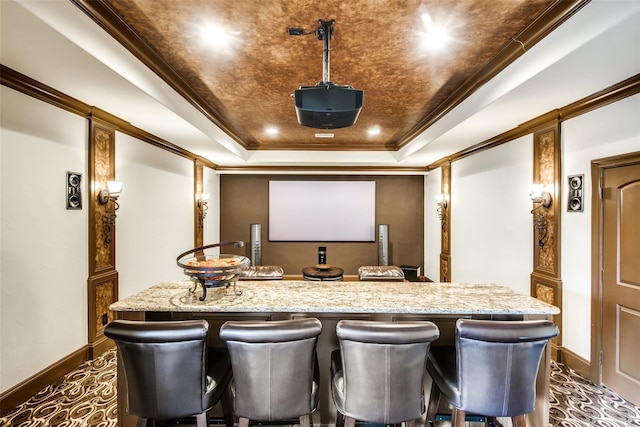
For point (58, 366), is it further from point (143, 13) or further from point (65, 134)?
point (143, 13)

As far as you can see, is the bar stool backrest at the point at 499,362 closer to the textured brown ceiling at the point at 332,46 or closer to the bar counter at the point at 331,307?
the bar counter at the point at 331,307

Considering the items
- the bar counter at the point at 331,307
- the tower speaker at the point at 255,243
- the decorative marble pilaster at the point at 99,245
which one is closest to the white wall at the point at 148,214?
the decorative marble pilaster at the point at 99,245

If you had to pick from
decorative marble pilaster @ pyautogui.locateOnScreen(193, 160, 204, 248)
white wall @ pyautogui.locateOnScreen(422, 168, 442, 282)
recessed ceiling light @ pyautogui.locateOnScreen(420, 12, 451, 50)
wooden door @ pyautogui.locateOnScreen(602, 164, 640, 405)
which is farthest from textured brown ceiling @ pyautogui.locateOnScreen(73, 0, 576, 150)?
white wall @ pyautogui.locateOnScreen(422, 168, 442, 282)

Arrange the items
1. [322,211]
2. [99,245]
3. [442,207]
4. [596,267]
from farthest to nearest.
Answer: [322,211] → [442,207] → [99,245] → [596,267]

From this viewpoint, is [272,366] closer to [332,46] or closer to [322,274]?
[332,46]

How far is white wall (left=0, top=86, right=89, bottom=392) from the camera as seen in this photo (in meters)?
2.24

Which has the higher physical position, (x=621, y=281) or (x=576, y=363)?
(x=621, y=281)

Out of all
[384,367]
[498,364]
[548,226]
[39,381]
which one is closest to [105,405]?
[39,381]

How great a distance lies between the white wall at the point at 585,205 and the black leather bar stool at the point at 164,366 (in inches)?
130

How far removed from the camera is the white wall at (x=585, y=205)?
8.18ft

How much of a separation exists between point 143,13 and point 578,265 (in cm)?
418

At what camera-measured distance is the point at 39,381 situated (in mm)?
2459

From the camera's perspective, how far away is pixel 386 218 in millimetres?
7352

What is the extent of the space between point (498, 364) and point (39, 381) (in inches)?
134
